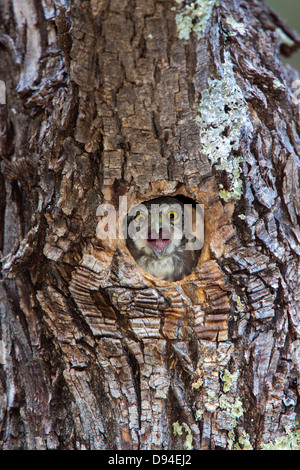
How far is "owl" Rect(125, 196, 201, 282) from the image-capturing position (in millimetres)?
3598

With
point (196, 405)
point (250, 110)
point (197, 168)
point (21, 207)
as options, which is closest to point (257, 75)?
point (250, 110)

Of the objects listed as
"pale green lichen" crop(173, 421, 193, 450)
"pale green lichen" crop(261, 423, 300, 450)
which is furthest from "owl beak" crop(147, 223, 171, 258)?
"pale green lichen" crop(261, 423, 300, 450)

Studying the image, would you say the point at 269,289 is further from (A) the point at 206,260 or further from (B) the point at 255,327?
(A) the point at 206,260

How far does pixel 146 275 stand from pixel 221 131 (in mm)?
892

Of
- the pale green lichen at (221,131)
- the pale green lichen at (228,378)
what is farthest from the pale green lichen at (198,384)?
the pale green lichen at (221,131)

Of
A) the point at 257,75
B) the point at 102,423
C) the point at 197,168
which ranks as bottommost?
the point at 102,423

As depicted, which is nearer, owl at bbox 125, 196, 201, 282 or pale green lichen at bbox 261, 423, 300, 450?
pale green lichen at bbox 261, 423, 300, 450

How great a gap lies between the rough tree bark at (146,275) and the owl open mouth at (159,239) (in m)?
1.19

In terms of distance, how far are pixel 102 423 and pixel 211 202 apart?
1.32 metres

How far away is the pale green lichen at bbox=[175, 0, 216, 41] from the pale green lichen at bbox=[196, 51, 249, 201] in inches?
10.3

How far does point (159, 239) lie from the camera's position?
3.66 m

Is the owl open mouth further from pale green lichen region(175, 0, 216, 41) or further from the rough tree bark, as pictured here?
pale green lichen region(175, 0, 216, 41)

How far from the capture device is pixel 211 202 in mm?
2377

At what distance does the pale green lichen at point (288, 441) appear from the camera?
2.28m
